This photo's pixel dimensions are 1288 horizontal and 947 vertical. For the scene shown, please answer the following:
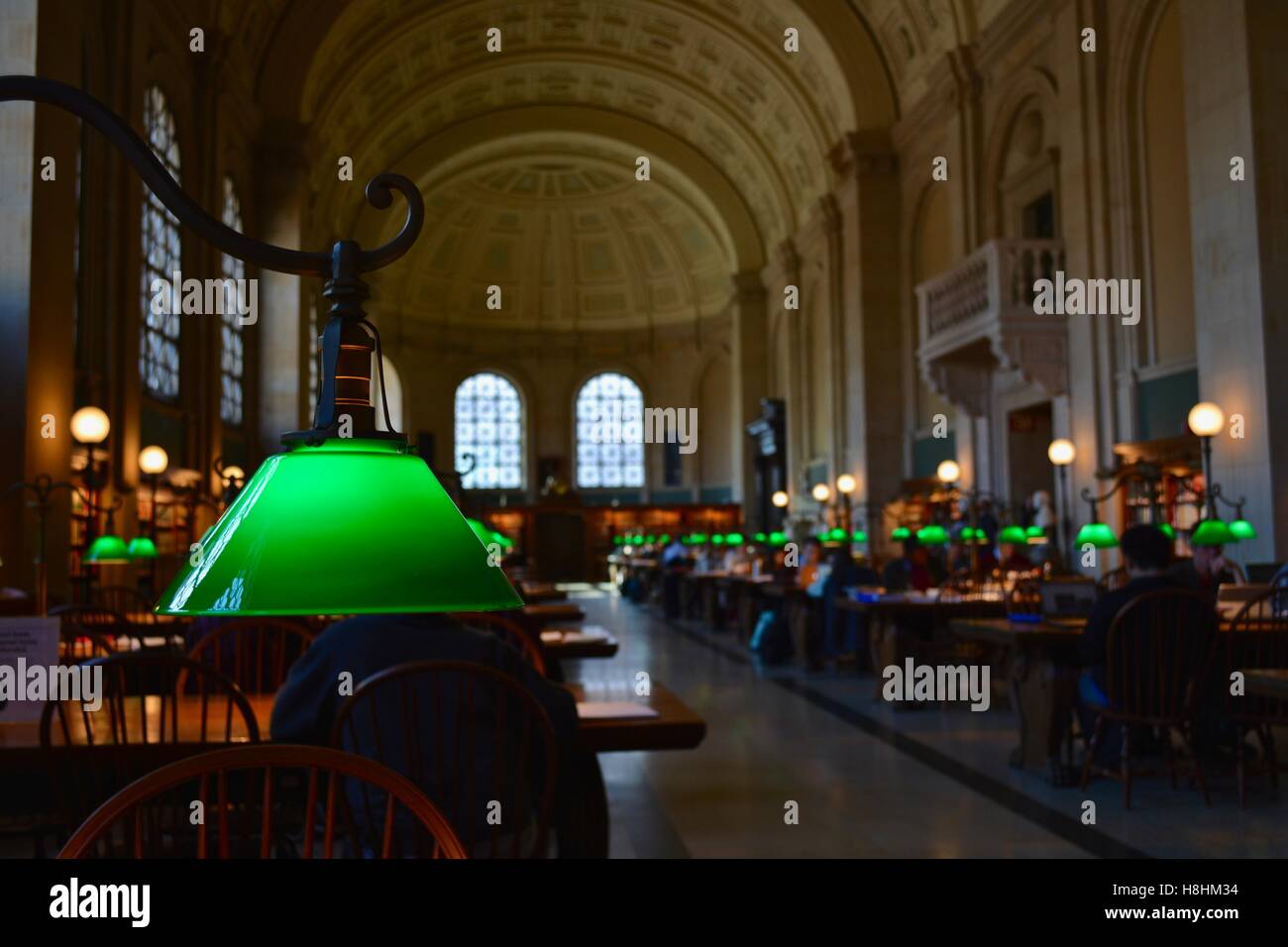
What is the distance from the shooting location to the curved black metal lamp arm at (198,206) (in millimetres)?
1329

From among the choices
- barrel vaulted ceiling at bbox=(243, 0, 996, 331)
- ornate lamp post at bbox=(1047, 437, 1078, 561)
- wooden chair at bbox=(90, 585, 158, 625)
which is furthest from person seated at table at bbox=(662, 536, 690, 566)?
wooden chair at bbox=(90, 585, 158, 625)

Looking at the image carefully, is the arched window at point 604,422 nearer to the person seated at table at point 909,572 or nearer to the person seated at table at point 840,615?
the person seated at table at point 909,572

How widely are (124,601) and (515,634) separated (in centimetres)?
685

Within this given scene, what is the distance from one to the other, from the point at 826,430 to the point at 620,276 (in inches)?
521

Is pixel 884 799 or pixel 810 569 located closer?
pixel 884 799

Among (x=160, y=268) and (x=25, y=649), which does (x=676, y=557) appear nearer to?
(x=160, y=268)

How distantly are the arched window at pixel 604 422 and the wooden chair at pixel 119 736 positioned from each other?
32.5 m

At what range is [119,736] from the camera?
11.8ft

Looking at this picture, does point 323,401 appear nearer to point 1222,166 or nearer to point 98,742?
point 98,742

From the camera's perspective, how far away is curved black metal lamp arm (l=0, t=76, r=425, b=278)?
1329mm

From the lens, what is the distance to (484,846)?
311 cm

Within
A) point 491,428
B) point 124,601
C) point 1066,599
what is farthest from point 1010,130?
point 491,428

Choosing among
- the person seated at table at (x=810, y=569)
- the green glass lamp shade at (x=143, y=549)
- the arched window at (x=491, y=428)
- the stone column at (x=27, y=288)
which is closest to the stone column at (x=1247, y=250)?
the person seated at table at (x=810, y=569)

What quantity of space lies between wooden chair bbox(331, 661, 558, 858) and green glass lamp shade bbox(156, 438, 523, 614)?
1.51 metres
